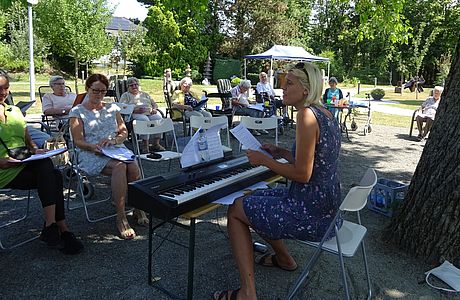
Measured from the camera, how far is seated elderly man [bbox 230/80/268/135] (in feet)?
29.1

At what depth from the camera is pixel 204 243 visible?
11.4 ft

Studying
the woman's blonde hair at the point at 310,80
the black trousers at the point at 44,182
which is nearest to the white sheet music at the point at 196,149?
the woman's blonde hair at the point at 310,80

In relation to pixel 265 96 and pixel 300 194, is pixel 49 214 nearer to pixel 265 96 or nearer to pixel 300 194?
pixel 300 194

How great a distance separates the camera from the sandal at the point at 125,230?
345 cm

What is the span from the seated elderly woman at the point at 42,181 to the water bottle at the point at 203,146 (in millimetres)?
1306

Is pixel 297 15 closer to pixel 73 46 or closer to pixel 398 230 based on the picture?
pixel 73 46

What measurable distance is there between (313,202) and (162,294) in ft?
3.98

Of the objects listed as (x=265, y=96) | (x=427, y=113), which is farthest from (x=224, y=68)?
(x=427, y=113)

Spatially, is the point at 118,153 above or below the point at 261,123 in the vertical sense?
below

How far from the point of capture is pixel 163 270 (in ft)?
9.75

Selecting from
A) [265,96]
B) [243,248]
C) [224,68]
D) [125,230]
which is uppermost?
[224,68]

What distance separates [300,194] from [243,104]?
6814mm

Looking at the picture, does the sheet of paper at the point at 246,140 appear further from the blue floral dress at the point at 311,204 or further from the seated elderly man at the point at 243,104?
the seated elderly man at the point at 243,104

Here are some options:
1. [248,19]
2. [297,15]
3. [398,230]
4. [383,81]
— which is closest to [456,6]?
[383,81]
